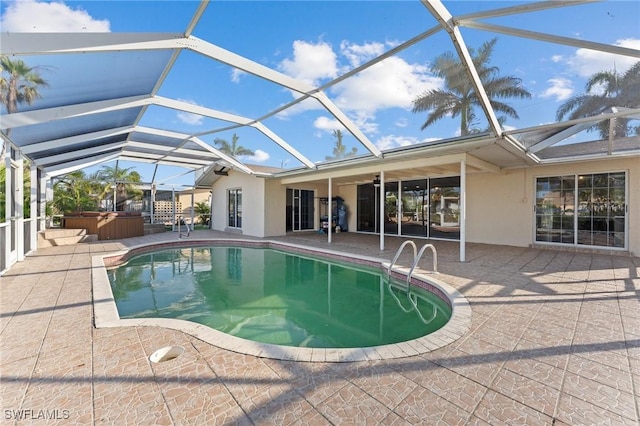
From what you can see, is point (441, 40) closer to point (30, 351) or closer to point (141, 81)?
point (141, 81)

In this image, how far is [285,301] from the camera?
517 cm

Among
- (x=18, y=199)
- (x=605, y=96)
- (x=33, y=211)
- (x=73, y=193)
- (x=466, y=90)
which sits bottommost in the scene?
(x=33, y=211)

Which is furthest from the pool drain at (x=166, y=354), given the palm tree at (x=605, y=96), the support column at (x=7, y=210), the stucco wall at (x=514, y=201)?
the stucco wall at (x=514, y=201)

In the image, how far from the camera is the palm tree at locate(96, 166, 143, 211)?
628 inches

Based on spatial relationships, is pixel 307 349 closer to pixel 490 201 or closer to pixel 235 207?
pixel 490 201

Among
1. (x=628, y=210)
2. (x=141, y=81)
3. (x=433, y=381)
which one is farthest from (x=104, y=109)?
(x=628, y=210)

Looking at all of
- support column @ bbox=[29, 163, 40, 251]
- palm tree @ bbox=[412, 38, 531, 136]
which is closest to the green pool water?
support column @ bbox=[29, 163, 40, 251]

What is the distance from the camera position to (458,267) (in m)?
6.17

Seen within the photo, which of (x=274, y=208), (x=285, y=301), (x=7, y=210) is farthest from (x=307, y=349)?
(x=274, y=208)

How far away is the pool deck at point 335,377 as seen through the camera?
1.87 meters

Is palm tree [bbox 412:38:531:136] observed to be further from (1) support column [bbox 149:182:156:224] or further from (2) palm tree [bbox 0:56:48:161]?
(1) support column [bbox 149:182:156:224]

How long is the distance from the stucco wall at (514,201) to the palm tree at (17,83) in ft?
37.6

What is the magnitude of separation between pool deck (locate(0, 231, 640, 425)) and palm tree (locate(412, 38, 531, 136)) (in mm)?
3693

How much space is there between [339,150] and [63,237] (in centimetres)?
1005
